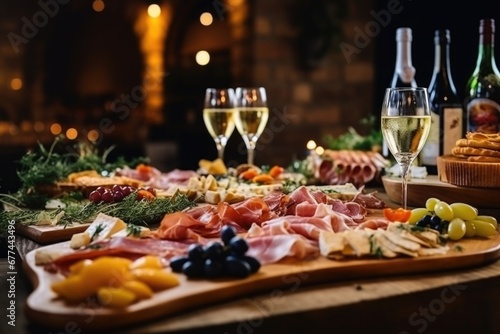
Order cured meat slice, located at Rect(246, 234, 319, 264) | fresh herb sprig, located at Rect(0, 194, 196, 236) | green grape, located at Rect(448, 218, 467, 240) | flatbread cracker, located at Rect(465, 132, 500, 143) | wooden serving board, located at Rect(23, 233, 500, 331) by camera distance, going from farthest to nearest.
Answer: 1. flatbread cracker, located at Rect(465, 132, 500, 143)
2. fresh herb sprig, located at Rect(0, 194, 196, 236)
3. green grape, located at Rect(448, 218, 467, 240)
4. cured meat slice, located at Rect(246, 234, 319, 264)
5. wooden serving board, located at Rect(23, 233, 500, 331)

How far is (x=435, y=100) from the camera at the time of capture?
2.24m

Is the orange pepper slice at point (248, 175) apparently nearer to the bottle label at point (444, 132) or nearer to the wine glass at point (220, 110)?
the wine glass at point (220, 110)

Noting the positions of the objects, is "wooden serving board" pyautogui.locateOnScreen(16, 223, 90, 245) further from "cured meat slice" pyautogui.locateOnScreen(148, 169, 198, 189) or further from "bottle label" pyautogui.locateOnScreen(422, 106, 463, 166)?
"bottle label" pyautogui.locateOnScreen(422, 106, 463, 166)

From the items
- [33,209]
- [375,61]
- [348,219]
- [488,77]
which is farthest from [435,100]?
[375,61]

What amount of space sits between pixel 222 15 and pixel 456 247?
372 centimetres

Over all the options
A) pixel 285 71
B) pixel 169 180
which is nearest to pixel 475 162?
pixel 169 180

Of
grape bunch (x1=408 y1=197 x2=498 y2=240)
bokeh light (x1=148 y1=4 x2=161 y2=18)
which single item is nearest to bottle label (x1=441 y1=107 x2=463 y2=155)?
grape bunch (x1=408 y1=197 x2=498 y2=240)

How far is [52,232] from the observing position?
145 cm

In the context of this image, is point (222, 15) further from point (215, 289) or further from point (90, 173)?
point (215, 289)

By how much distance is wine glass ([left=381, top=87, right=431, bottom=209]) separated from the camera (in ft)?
4.87

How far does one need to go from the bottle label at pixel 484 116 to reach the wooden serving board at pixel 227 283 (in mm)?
707

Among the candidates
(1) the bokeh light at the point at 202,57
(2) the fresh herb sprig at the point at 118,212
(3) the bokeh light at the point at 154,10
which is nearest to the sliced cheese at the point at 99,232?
(2) the fresh herb sprig at the point at 118,212

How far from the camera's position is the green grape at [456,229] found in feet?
4.26

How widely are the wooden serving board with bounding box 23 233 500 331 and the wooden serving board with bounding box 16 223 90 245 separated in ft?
0.69
